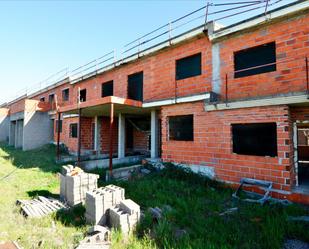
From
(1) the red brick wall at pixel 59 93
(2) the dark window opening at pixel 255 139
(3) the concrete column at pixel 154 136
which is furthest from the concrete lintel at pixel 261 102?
(1) the red brick wall at pixel 59 93

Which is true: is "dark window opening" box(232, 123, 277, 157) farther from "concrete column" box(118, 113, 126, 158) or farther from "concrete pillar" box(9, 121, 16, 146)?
"concrete pillar" box(9, 121, 16, 146)

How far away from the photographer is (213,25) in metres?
7.98

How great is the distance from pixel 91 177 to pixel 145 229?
2.55 metres

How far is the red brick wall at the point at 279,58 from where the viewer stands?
20.2 feet

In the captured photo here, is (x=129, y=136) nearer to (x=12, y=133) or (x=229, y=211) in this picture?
(x=229, y=211)

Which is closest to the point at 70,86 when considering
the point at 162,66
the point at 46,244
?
the point at 162,66

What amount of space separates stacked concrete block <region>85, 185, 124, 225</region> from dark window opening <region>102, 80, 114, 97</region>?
9166mm

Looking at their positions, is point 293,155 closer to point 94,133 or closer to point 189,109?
point 189,109

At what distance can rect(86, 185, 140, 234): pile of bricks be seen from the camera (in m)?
4.26

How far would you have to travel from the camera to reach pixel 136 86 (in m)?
11.6

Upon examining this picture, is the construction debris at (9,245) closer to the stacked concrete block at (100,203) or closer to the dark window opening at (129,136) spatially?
the stacked concrete block at (100,203)

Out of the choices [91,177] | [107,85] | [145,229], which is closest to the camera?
[145,229]

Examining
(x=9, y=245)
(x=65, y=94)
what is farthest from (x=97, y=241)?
(x=65, y=94)

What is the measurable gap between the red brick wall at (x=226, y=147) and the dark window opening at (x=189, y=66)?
140 cm
